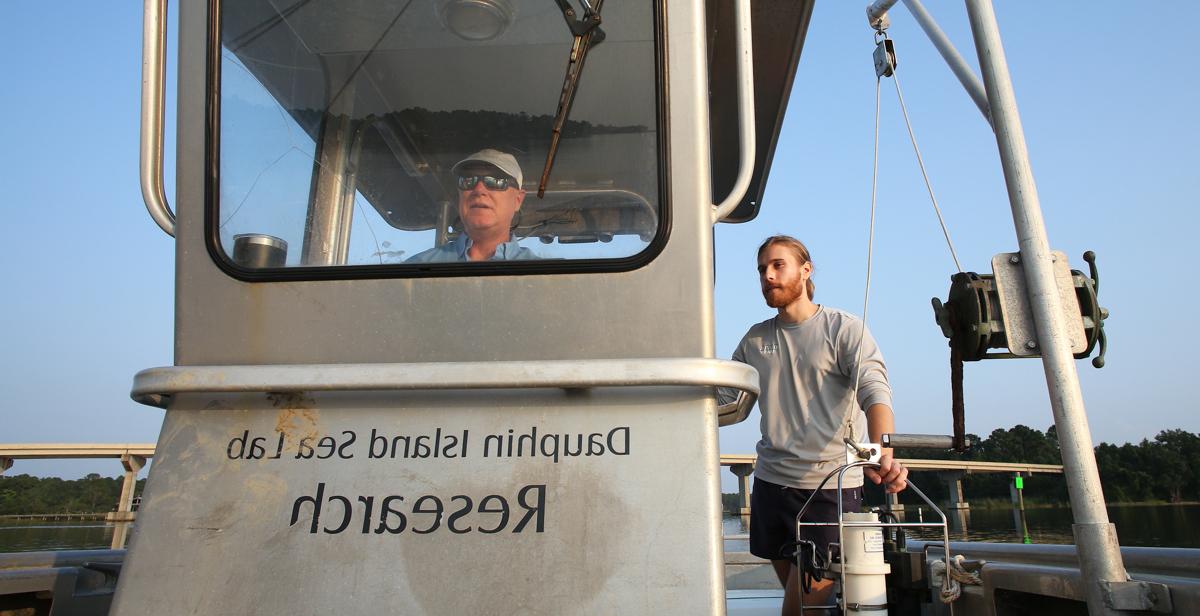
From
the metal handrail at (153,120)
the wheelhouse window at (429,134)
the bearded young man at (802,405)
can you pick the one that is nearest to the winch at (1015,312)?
the bearded young man at (802,405)

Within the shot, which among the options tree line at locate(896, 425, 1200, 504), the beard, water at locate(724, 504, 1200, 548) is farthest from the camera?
tree line at locate(896, 425, 1200, 504)

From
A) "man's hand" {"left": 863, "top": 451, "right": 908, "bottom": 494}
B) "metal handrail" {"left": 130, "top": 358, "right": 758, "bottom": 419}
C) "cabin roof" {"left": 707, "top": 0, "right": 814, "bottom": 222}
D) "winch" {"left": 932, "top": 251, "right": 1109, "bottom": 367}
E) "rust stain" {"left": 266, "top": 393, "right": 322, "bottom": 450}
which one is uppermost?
"cabin roof" {"left": 707, "top": 0, "right": 814, "bottom": 222}

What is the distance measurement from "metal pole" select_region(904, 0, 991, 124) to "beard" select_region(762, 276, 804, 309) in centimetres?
87

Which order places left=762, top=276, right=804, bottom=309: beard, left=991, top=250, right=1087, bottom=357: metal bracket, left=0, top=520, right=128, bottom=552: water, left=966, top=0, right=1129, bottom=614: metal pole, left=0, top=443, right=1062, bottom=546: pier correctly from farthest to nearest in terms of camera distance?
left=0, top=443, right=1062, bottom=546: pier
left=0, top=520, right=128, bottom=552: water
left=762, top=276, right=804, bottom=309: beard
left=991, top=250, right=1087, bottom=357: metal bracket
left=966, top=0, right=1129, bottom=614: metal pole

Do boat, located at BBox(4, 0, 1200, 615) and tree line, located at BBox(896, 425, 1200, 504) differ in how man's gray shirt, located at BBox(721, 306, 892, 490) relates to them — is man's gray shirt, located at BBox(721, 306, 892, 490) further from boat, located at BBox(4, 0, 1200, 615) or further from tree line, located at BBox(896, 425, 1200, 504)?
tree line, located at BBox(896, 425, 1200, 504)

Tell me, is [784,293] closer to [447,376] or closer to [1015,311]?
[1015,311]

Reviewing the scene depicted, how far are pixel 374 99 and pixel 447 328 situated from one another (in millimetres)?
591

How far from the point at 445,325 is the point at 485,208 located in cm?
31

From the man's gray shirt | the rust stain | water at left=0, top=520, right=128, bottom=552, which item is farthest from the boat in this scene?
water at left=0, top=520, right=128, bottom=552

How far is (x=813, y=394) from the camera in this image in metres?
2.67

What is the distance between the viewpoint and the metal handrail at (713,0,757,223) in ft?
5.36

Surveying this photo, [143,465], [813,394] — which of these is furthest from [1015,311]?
A: [143,465]

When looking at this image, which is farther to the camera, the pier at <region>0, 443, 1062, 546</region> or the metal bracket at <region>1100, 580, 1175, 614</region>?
the pier at <region>0, 443, 1062, 546</region>

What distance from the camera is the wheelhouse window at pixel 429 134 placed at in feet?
5.43
